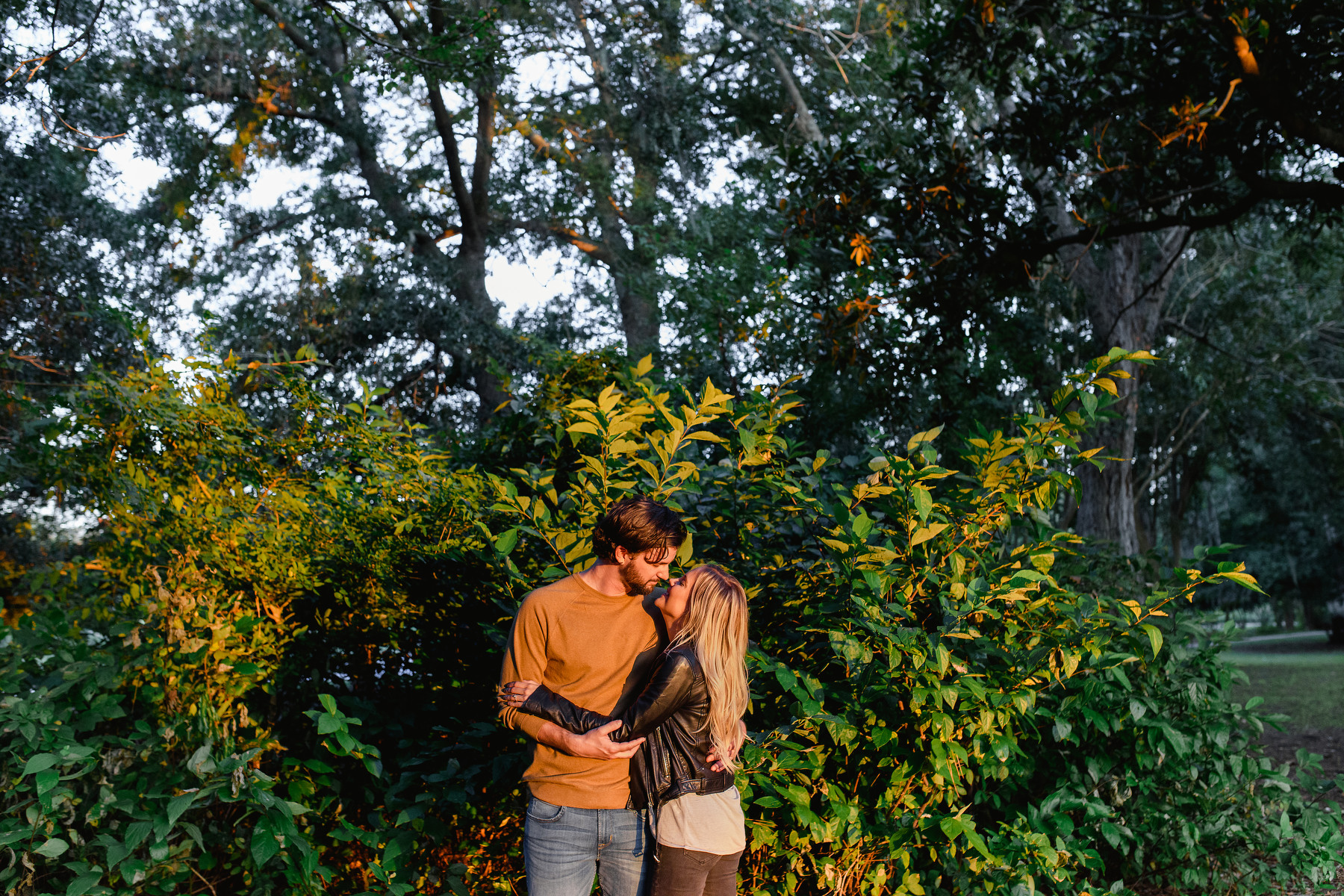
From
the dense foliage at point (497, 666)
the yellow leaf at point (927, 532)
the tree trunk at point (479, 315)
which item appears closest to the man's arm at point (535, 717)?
the dense foliage at point (497, 666)

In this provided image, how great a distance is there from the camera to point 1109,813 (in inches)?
138

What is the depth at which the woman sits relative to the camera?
8.11 feet

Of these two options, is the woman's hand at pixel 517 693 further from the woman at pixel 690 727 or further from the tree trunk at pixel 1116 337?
the tree trunk at pixel 1116 337

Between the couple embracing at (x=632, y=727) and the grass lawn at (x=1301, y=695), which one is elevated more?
the couple embracing at (x=632, y=727)

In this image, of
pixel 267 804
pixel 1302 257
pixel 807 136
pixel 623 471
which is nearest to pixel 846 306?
pixel 623 471

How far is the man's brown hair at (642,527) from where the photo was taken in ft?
8.25

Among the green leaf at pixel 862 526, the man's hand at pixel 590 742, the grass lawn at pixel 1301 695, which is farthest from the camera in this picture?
the grass lawn at pixel 1301 695

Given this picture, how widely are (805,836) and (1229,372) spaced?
1729cm

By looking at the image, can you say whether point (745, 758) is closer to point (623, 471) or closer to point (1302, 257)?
point (623, 471)

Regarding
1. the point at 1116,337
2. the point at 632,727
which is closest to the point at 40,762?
the point at 632,727

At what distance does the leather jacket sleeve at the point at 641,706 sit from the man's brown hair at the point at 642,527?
301mm

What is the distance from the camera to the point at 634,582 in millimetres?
2602

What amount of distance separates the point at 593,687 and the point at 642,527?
1.59ft

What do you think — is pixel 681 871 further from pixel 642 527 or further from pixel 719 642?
pixel 642 527
